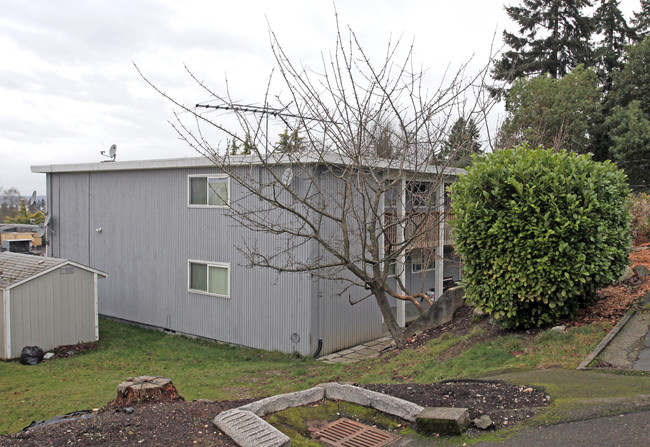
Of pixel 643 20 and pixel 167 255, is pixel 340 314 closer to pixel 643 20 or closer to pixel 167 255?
pixel 167 255

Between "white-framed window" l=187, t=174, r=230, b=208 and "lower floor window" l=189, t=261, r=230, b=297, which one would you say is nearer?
"white-framed window" l=187, t=174, r=230, b=208

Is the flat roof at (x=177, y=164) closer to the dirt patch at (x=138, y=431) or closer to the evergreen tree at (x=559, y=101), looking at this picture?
the dirt patch at (x=138, y=431)

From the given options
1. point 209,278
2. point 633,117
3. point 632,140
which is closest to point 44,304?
point 209,278

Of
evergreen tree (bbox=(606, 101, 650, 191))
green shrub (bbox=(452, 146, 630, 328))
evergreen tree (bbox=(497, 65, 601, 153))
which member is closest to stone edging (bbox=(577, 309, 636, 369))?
green shrub (bbox=(452, 146, 630, 328))

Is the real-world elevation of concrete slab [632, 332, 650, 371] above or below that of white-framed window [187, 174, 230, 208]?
below

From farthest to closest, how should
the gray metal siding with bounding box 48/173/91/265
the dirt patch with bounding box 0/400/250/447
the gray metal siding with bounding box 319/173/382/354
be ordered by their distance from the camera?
the gray metal siding with bounding box 48/173/91/265 → the gray metal siding with bounding box 319/173/382/354 → the dirt patch with bounding box 0/400/250/447

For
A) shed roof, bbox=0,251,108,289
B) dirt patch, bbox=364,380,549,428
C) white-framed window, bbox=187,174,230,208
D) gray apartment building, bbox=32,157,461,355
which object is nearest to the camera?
dirt patch, bbox=364,380,549,428

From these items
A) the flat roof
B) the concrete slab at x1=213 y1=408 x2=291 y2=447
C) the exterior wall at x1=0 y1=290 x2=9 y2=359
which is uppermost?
the flat roof

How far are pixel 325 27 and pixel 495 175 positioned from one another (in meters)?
3.38

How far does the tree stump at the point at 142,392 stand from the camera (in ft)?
18.7

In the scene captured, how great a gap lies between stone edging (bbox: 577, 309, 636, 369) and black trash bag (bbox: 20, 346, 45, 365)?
35.0ft

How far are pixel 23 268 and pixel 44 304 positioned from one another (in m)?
1.01

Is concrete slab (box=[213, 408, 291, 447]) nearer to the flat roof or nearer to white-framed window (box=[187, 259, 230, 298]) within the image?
the flat roof

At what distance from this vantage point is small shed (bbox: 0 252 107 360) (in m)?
11.3
